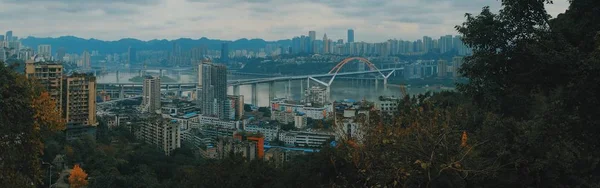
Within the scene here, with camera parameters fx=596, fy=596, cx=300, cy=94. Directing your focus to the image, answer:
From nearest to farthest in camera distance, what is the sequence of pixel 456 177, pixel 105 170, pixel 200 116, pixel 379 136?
pixel 456 177 → pixel 379 136 → pixel 105 170 → pixel 200 116

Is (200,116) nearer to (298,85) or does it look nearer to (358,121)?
(298,85)

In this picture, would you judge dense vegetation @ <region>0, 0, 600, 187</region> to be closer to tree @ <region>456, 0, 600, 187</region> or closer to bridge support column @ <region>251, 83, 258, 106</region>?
tree @ <region>456, 0, 600, 187</region>

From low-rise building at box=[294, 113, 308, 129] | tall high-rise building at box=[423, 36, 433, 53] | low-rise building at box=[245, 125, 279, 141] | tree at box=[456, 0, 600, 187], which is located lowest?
low-rise building at box=[245, 125, 279, 141]

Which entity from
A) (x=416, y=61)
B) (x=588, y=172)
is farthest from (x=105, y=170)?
(x=416, y=61)

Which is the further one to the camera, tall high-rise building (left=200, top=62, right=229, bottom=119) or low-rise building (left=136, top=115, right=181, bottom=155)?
tall high-rise building (left=200, top=62, right=229, bottom=119)

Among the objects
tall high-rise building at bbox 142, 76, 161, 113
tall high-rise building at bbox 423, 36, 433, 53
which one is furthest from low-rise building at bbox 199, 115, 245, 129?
tall high-rise building at bbox 423, 36, 433, 53

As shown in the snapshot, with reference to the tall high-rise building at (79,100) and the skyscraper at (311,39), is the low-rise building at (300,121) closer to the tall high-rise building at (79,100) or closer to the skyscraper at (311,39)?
the tall high-rise building at (79,100)

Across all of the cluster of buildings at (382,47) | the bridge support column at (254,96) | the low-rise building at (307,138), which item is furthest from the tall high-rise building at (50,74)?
the cluster of buildings at (382,47)
